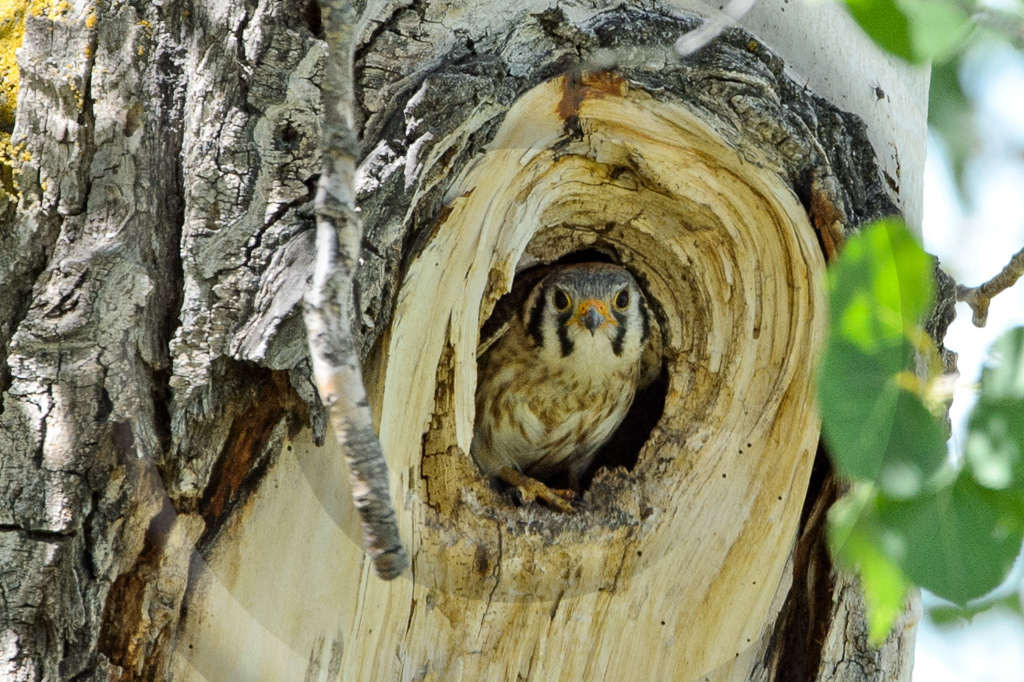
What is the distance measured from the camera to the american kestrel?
4.12 meters

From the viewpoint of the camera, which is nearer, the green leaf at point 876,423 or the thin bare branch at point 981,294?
the green leaf at point 876,423

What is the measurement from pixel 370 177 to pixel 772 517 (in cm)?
156

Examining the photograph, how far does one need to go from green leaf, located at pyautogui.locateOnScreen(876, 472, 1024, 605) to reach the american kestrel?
10.0 ft

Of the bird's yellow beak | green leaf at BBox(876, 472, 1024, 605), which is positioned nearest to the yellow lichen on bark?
green leaf at BBox(876, 472, 1024, 605)

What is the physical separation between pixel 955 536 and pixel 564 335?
10.7ft

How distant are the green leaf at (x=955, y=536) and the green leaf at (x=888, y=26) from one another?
1.46 feet

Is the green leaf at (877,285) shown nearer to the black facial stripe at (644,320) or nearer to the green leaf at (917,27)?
the green leaf at (917,27)

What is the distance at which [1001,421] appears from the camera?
3.13ft

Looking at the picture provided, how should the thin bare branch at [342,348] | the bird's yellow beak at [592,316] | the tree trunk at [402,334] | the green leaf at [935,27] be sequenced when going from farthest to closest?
the bird's yellow beak at [592,316] → the tree trunk at [402,334] → the thin bare branch at [342,348] → the green leaf at [935,27]

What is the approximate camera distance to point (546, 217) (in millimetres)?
3199

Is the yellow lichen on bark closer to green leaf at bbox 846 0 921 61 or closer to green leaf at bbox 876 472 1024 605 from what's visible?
green leaf at bbox 846 0 921 61

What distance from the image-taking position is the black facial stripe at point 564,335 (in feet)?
13.8

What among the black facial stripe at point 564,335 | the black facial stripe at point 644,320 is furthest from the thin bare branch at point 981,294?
the black facial stripe at point 564,335

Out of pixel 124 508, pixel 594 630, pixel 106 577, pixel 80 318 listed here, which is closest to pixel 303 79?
pixel 80 318
